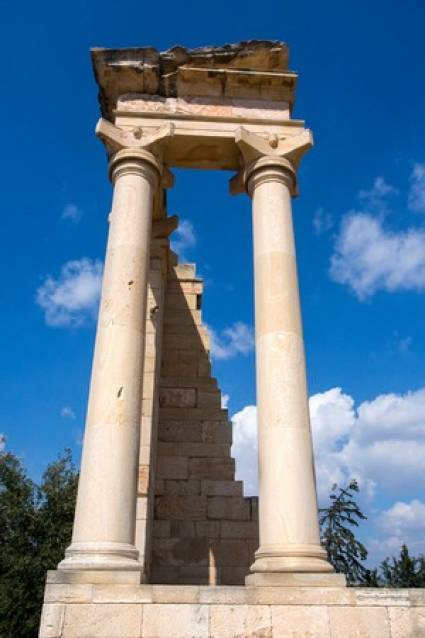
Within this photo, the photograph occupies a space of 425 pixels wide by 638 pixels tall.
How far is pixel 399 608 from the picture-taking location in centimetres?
1473

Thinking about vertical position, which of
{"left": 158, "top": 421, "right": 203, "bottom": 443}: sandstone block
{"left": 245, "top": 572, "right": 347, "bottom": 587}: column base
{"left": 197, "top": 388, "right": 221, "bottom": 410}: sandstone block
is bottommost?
{"left": 245, "top": 572, "right": 347, "bottom": 587}: column base

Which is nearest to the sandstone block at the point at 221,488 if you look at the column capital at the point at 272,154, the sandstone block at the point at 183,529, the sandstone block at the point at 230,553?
the sandstone block at the point at 183,529

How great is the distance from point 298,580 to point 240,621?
75.4 inches

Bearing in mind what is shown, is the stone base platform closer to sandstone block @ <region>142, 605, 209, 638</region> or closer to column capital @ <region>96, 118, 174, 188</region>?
sandstone block @ <region>142, 605, 209, 638</region>

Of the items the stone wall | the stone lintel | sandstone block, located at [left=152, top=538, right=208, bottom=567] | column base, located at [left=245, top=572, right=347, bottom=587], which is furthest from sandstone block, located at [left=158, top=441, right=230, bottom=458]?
the stone lintel

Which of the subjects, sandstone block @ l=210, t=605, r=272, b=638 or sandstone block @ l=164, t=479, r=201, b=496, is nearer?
sandstone block @ l=210, t=605, r=272, b=638

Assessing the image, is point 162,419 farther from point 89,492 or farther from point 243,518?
point 89,492

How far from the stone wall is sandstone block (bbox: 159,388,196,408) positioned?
5cm

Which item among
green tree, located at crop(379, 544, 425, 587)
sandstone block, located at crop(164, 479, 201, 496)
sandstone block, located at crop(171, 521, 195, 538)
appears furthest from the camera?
green tree, located at crop(379, 544, 425, 587)

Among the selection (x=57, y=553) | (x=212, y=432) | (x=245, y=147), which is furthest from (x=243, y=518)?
(x=57, y=553)

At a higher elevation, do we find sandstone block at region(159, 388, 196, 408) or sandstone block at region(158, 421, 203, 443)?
sandstone block at region(159, 388, 196, 408)

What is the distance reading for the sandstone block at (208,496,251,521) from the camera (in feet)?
80.1

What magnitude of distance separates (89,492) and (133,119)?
1516cm

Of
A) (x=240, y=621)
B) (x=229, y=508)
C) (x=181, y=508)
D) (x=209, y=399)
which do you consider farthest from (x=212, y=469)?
(x=240, y=621)
